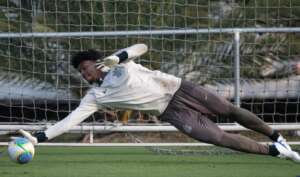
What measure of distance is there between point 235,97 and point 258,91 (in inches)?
35.1

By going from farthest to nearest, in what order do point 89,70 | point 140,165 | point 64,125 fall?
1. point 140,165
2. point 89,70
3. point 64,125

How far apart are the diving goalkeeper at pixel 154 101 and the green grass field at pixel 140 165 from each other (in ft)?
1.42

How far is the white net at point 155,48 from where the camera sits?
38.1 ft

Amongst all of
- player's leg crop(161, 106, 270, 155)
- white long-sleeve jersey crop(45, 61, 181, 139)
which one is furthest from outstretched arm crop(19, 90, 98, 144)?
player's leg crop(161, 106, 270, 155)

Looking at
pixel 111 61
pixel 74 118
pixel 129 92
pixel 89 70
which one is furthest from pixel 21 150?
pixel 111 61

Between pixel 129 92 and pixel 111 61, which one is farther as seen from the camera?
pixel 129 92

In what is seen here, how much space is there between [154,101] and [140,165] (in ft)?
4.03

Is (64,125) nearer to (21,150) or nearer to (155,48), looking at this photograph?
(21,150)

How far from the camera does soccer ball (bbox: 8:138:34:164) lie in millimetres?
7945

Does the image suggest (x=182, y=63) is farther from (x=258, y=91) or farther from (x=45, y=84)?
(x=45, y=84)

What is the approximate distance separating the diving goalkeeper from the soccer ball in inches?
4.2

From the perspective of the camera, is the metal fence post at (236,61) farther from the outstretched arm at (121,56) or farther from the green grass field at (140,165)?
the outstretched arm at (121,56)

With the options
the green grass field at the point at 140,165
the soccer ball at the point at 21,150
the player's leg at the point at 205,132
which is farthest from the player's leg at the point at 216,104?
the soccer ball at the point at 21,150

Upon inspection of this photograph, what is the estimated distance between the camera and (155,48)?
38.5ft
